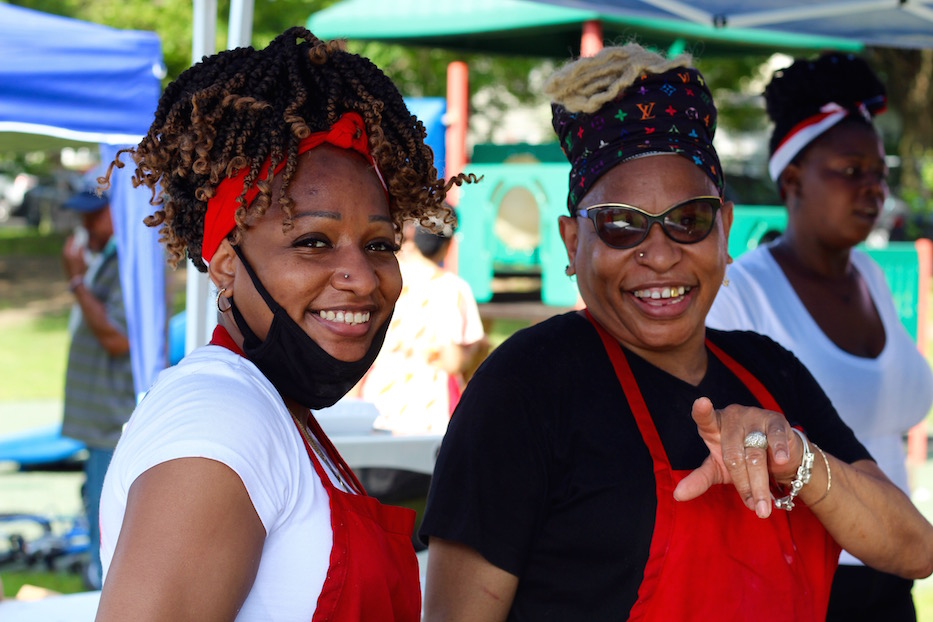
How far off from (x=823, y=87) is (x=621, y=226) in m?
1.30

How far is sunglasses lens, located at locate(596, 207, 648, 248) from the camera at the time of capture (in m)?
1.93

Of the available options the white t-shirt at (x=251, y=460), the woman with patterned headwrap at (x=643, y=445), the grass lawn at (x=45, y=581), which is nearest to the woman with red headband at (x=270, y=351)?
the white t-shirt at (x=251, y=460)

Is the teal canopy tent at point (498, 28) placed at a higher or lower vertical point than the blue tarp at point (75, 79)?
higher

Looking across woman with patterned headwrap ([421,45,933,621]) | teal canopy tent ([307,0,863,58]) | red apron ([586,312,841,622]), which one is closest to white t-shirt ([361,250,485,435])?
teal canopy tent ([307,0,863,58])

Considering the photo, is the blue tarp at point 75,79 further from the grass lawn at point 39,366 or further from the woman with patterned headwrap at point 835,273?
the woman with patterned headwrap at point 835,273

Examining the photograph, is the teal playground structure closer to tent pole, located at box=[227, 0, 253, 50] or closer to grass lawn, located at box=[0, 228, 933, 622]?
grass lawn, located at box=[0, 228, 933, 622]

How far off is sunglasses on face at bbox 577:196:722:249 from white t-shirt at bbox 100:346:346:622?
81 cm

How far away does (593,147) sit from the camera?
77.5 inches

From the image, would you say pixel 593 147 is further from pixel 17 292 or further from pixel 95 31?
pixel 17 292

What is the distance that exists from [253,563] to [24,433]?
764 cm

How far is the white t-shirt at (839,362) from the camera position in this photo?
2.66m

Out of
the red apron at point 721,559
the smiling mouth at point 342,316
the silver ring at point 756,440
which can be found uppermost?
the smiling mouth at point 342,316

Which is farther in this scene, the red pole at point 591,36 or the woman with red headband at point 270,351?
the red pole at point 591,36

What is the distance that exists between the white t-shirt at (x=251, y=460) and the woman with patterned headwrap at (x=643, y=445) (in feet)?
1.44
